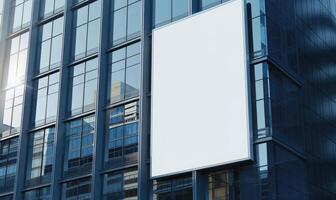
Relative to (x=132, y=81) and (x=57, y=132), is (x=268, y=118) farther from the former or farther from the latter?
(x=57, y=132)

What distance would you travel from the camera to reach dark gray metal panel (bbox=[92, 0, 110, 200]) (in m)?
44.3

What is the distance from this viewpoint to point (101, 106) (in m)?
46.2

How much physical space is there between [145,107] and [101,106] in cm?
415

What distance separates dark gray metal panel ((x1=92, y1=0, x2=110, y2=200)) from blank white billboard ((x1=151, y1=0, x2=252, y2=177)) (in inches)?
189

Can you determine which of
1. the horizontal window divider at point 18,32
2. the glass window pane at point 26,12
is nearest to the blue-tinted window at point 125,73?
the horizontal window divider at point 18,32

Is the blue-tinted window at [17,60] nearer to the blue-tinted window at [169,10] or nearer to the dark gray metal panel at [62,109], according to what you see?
the dark gray metal panel at [62,109]

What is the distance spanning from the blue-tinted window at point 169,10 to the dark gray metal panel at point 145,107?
562 mm

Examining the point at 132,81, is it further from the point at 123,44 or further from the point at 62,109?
the point at 62,109

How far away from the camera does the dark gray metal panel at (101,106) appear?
44.3 meters

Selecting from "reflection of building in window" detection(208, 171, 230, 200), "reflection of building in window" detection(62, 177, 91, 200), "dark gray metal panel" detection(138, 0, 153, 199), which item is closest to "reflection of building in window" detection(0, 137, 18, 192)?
"reflection of building in window" detection(62, 177, 91, 200)

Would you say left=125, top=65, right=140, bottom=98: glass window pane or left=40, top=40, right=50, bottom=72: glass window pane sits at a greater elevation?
left=40, top=40, right=50, bottom=72: glass window pane

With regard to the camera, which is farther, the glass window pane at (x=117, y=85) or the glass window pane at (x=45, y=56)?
the glass window pane at (x=45, y=56)

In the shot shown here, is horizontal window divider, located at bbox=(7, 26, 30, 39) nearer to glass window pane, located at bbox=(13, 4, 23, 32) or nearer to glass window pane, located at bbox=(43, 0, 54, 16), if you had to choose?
glass window pane, located at bbox=(13, 4, 23, 32)

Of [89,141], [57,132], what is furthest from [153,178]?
[57,132]
